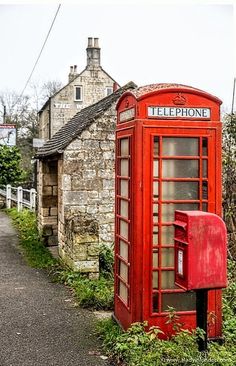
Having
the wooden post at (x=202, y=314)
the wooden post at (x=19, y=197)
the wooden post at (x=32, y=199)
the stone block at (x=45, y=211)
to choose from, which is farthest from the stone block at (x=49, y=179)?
the wooden post at (x=19, y=197)

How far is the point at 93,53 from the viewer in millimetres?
31422

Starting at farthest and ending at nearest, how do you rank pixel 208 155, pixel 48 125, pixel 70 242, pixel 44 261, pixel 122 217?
pixel 48 125 → pixel 44 261 → pixel 70 242 → pixel 122 217 → pixel 208 155

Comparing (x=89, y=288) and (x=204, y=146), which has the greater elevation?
(x=204, y=146)

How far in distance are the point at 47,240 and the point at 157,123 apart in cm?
681

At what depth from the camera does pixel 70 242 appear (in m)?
8.21

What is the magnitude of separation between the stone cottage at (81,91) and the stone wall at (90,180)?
22.9 meters

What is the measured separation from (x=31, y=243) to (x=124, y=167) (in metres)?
6.76

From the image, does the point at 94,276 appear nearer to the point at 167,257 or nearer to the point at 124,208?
the point at 124,208

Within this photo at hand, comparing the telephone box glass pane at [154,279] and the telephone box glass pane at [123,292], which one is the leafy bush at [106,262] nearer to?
the telephone box glass pane at [123,292]

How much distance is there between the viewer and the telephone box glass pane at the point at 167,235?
4.88 metres

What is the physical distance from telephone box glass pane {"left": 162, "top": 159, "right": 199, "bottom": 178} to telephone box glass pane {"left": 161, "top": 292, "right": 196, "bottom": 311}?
3.97ft

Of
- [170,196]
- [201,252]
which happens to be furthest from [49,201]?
[201,252]

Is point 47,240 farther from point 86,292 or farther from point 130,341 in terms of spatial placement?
point 130,341

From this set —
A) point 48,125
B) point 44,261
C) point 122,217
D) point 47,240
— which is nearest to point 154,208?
point 122,217
